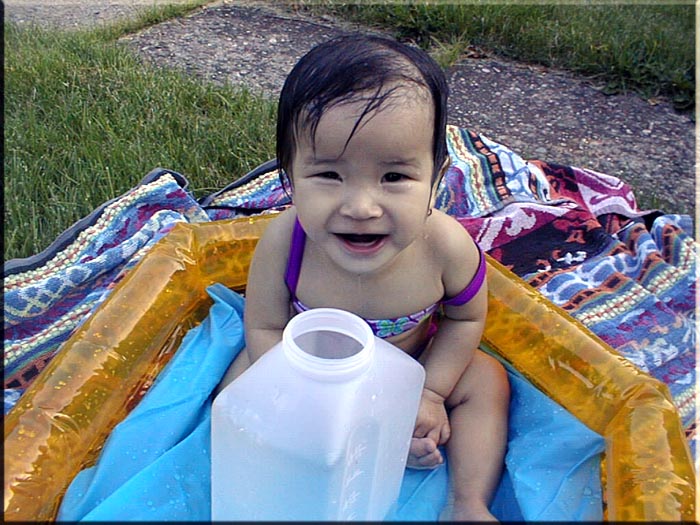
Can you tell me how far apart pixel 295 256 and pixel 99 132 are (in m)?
1.27

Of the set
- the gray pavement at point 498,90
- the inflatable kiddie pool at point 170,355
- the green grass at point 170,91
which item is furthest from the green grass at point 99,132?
the inflatable kiddie pool at point 170,355

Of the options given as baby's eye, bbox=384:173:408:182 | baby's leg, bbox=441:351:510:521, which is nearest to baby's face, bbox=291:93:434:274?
baby's eye, bbox=384:173:408:182

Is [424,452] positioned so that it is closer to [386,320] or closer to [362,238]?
[386,320]

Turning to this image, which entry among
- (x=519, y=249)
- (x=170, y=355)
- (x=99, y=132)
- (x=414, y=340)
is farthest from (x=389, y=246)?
(x=99, y=132)

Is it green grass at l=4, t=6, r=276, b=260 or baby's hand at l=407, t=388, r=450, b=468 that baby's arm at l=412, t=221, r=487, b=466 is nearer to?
baby's hand at l=407, t=388, r=450, b=468

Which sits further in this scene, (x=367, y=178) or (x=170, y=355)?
(x=170, y=355)

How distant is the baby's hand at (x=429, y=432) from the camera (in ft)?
4.23

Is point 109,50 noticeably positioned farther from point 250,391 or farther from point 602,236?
point 250,391

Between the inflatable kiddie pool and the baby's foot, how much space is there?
0.28 metres

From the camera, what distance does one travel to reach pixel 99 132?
236 centimetres

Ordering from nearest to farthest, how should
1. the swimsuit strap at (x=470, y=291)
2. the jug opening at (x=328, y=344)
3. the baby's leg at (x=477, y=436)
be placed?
the jug opening at (x=328, y=344) → the baby's leg at (x=477, y=436) → the swimsuit strap at (x=470, y=291)

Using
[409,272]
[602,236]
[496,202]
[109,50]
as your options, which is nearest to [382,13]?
[109,50]

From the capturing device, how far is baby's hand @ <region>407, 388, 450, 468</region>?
1.29 m

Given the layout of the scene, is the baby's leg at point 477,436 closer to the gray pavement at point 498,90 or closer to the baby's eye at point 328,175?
the baby's eye at point 328,175
